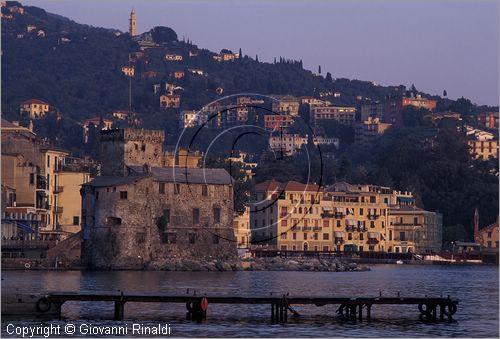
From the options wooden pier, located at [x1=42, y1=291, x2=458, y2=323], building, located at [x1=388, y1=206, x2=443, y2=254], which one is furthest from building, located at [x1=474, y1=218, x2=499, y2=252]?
wooden pier, located at [x1=42, y1=291, x2=458, y2=323]

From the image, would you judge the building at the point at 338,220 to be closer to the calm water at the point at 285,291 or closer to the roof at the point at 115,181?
the calm water at the point at 285,291

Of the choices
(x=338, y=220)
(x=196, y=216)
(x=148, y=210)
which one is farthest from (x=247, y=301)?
(x=338, y=220)

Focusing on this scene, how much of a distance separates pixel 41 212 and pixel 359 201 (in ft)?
141

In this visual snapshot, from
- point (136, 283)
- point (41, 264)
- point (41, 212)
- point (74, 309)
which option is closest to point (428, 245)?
point (41, 212)

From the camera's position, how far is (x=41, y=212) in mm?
116250

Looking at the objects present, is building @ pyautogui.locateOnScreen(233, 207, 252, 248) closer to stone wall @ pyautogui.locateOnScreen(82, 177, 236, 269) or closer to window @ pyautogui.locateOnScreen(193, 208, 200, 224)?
stone wall @ pyautogui.locateOnScreen(82, 177, 236, 269)

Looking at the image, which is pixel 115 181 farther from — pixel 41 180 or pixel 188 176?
pixel 41 180

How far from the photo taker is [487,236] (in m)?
158

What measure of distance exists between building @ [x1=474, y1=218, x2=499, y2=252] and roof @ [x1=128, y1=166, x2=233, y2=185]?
54823mm

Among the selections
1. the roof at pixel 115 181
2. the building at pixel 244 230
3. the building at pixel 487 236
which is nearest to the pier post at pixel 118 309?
the roof at pixel 115 181

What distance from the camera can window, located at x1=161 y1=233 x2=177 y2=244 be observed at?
10444 cm

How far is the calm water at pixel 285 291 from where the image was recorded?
182 ft

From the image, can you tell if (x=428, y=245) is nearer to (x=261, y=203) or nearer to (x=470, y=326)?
(x=261, y=203)

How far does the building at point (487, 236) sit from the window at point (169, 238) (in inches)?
2306
